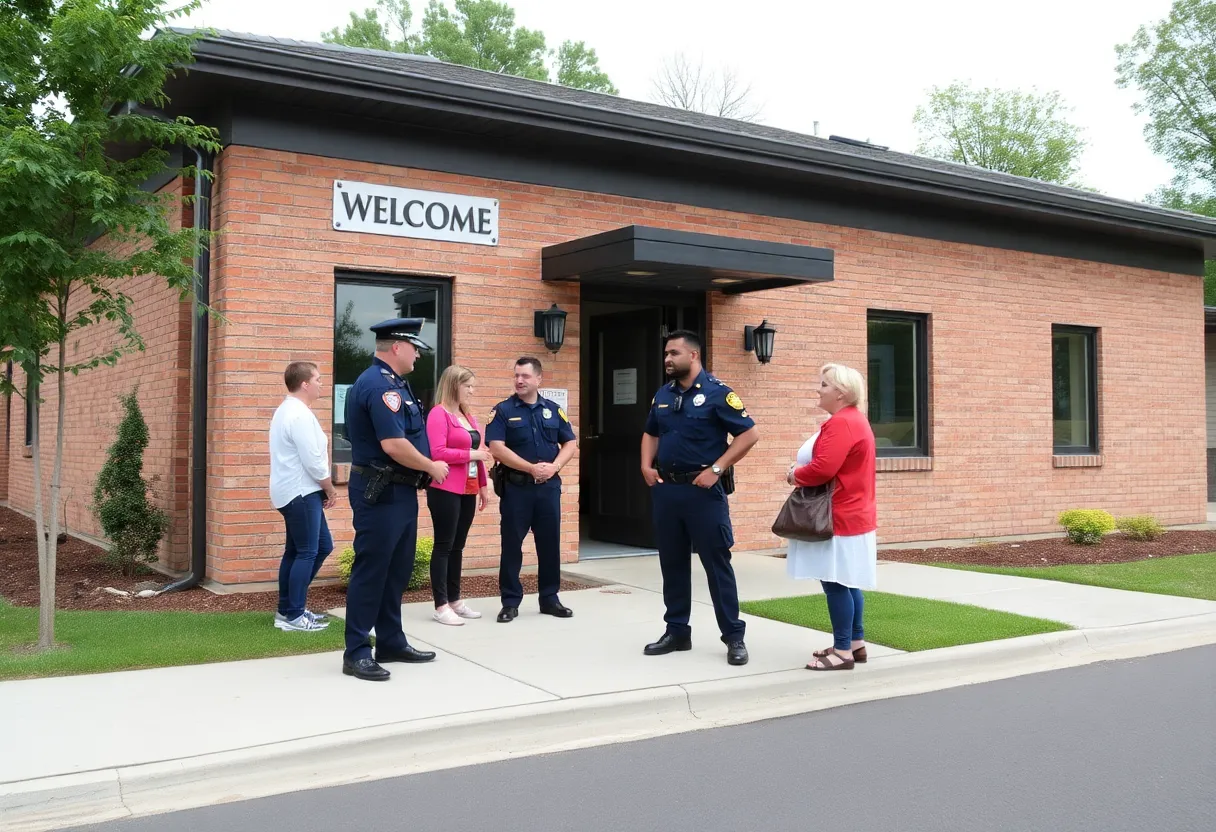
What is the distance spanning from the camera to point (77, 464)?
1359 centimetres

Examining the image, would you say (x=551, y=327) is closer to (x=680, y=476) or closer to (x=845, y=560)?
(x=680, y=476)

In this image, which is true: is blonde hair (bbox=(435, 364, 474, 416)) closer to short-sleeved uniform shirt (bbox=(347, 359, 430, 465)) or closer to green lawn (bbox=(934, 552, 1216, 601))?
short-sleeved uniform shirt (bbox=(347, 359, 430, 465))

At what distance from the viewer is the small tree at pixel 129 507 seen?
9641 millimetres

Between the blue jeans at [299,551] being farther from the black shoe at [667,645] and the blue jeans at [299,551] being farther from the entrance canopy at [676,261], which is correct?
the entrance canopy at [676,261]

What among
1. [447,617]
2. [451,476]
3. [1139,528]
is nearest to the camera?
[451,476]

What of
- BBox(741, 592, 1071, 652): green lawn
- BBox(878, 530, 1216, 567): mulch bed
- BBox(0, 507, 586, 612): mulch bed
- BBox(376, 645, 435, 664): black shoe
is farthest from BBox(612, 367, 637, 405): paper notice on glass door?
BBox(376, 645, 435, 664): black shoe

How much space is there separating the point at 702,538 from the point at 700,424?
0.69 meters

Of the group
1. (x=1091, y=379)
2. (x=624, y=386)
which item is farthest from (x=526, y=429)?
(x=1091, y=379)

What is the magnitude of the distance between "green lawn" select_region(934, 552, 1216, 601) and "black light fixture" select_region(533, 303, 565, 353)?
181 inches

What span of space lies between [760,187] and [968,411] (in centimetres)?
402

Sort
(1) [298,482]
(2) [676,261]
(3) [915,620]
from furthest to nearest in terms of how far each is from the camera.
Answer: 1. (2) [676,261]
2. (3) [915,620]
3. (1) [298,482]

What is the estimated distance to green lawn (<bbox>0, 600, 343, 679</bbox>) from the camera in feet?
20.5

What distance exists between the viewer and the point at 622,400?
483 inches

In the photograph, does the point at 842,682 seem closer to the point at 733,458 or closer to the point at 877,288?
the point at 733,458
